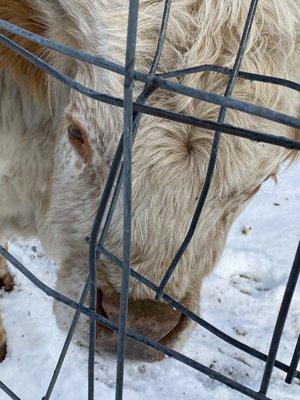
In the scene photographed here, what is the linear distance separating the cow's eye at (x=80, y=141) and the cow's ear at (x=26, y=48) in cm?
28

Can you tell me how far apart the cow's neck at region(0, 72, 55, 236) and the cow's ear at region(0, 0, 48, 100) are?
0.09 metres

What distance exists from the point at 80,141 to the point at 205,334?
1.48 m

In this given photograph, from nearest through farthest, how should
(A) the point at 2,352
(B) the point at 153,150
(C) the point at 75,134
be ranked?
(B) the point at 153,150, (C) the point at 75,134, (A) the point at 2,352

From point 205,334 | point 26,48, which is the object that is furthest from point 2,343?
point 26,48

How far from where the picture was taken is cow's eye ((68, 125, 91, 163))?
4.58 feet

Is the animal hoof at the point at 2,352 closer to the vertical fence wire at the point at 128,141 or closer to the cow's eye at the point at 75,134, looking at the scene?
the cow's eye at the point at 75,134

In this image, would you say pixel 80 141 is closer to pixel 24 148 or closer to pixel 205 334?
pixel 24 148

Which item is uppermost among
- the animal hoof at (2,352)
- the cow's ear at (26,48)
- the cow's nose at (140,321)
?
the cow's ear at (26,48)

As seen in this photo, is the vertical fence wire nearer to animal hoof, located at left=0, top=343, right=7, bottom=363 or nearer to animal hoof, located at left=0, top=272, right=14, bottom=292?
animal hoof, located at left=0, top=343, right=7, bottom=363

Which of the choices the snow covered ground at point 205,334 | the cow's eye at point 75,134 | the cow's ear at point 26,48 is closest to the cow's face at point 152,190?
the cow's eye at point 75,134

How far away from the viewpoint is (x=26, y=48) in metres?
1.53

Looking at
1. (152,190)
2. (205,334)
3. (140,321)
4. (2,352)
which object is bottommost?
(2,352)

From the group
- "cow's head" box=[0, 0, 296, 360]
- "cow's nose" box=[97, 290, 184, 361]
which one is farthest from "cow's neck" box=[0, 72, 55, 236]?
"cow's nose" box=[97, 290, 184, 361]

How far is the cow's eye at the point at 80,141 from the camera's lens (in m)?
1.39
